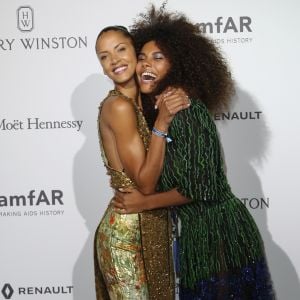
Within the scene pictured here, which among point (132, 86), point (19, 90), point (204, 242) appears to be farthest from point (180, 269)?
point (19, 90)

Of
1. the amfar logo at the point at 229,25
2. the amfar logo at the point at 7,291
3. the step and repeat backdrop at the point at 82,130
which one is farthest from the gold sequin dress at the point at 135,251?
the amfar logo at the point at 7,291

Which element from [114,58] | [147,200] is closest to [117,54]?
[114,58]

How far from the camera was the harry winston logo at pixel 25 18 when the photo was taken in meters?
2.82

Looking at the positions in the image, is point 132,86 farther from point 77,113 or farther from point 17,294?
point 17,294

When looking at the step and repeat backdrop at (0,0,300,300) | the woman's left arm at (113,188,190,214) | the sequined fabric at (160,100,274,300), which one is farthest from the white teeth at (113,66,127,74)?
the step and repeat backdrop at (0,0,300,300)

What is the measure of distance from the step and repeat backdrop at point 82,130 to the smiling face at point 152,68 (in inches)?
28.5

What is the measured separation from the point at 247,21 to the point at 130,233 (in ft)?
4.43

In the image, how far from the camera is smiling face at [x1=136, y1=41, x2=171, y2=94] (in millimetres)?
2104

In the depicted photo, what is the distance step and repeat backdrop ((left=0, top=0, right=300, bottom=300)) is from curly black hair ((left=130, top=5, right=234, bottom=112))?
532mm

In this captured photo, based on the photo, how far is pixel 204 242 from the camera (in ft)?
6.70

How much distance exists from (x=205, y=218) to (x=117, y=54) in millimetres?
711

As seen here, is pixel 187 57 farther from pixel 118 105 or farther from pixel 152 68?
pixel 118 105

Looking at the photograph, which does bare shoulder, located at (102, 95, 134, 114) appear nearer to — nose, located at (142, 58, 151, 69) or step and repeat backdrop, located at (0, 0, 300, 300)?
nose, located at (142, 58, 151, 69)

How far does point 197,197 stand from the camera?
79.3 inches
